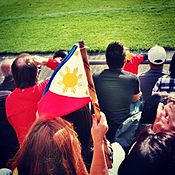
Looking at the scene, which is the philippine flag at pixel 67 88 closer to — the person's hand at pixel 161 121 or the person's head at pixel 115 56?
the person's hand at pixel 161 121

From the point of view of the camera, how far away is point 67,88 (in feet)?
8.83

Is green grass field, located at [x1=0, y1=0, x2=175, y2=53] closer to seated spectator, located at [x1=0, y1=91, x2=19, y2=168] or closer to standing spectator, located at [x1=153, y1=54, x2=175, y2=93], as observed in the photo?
standing spectator, located at [x1=153, y1=54, x2=175, y2=93]

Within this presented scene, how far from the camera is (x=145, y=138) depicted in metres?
2.44

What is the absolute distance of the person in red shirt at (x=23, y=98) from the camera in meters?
3.72

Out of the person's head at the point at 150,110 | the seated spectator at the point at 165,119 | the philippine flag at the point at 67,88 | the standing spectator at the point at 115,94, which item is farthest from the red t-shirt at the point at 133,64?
the philippine flag at the point at 67,88

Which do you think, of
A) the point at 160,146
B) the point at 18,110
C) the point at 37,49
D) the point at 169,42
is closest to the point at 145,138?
the point at 160,146

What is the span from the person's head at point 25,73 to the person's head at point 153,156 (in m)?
1.78

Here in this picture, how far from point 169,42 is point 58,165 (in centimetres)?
743

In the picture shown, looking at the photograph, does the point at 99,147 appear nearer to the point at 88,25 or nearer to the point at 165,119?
the point at 165,119

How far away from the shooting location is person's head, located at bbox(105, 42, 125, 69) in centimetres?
438

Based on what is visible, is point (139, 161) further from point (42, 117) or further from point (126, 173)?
point (42, 117)

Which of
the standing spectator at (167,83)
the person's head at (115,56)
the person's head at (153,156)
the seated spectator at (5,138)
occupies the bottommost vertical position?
the seated spectator at (5,138)

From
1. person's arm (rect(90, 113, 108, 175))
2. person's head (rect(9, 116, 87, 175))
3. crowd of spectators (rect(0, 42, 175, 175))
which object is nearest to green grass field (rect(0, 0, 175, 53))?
crowd of spectators (rect(0, 42, 175, 175))

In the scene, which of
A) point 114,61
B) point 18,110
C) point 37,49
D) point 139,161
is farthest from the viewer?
point 37,49
